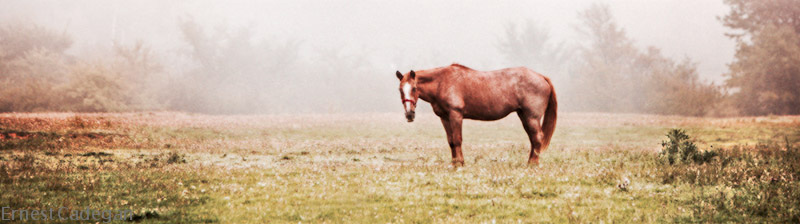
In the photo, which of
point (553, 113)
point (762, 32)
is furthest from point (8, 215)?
point (762, 32)

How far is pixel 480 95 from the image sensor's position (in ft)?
48.0

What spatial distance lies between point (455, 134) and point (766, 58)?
52.6 meters

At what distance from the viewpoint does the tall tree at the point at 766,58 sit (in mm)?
52969

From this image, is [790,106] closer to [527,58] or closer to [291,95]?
[527,58]

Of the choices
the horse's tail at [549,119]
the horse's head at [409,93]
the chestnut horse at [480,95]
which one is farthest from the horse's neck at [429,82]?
the horse's tail at [549,119]

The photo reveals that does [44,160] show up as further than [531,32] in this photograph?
No

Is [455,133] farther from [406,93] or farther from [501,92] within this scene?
[406,93]

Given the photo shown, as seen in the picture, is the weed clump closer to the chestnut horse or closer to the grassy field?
the grassy field

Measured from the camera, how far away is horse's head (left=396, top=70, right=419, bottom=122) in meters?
13.4

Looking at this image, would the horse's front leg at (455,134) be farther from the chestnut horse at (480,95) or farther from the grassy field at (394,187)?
the grassy field at (394,187)

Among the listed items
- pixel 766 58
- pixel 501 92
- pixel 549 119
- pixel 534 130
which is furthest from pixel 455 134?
pixel 766 58

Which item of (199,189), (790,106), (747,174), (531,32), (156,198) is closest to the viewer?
(156,198)

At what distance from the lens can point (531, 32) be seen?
300 feet

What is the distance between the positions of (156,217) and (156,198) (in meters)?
1.59
